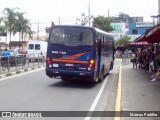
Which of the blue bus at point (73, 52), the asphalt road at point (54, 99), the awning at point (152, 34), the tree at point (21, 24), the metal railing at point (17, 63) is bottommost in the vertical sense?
the asphalt road at point (54, 99)

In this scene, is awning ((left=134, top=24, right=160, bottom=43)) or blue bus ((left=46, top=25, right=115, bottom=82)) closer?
awning ((left=134, top=24, right=160, bottom=43))

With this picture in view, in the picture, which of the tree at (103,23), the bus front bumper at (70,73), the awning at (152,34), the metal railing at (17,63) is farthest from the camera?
the tree at (103,23)

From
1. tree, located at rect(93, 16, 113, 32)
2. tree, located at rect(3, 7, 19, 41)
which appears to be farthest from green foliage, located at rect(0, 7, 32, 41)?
tree, located at rect(93, 16, 113, 32)

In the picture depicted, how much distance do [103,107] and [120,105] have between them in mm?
561

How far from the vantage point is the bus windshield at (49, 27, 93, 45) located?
16.4 meters

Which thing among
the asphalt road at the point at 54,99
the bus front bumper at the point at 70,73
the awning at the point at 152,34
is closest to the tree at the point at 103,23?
the awning at the point at 152,34

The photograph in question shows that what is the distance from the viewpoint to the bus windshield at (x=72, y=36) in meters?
16.4

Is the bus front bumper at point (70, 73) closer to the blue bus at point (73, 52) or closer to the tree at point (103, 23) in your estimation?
the blue bus at point (73, 52)

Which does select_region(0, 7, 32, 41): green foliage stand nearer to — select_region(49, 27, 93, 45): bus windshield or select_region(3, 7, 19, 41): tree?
select_region(3, 7, 19, 41): tree

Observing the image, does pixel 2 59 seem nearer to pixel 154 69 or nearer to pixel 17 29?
pixel 154 69

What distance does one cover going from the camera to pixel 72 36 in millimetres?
16516

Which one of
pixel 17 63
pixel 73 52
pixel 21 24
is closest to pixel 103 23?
pixel 21 24

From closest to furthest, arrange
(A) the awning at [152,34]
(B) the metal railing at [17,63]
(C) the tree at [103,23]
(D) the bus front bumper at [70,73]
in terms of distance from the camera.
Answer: (A) the awning at [152,34], (D) the bus front bumper at [70,73], (B) the metal railing at [17,63], (C) the tree at [103,23]

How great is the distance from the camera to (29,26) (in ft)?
215
